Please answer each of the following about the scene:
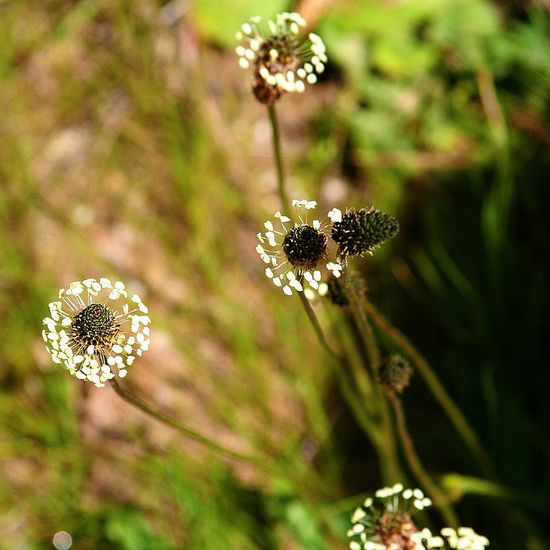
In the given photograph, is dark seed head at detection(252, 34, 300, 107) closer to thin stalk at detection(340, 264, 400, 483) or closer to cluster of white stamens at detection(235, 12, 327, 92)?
cluster of white stamens at detection(235, 12, 327, 92)

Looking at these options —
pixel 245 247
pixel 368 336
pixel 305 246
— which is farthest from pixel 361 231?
pixel 245 247

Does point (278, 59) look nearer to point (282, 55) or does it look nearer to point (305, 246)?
point (282, 55)

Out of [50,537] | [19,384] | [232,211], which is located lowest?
[50,537]

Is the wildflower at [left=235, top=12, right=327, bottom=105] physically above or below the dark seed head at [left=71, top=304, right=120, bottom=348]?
above

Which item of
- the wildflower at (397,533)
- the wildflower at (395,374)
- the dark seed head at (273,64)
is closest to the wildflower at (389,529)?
the wildflower at (397,533)

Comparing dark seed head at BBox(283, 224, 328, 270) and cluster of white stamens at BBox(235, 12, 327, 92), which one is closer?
dark seed head at BBox(283, 224, 328, 270)

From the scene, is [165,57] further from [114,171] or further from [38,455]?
[38,455]

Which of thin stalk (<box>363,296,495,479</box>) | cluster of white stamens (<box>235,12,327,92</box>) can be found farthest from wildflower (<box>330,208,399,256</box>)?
cluster of white stamens (<box>235,12,327,92</box>)

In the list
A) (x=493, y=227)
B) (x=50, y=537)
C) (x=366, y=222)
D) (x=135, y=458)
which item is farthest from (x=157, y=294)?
(x=366, y=222)
